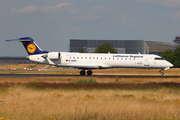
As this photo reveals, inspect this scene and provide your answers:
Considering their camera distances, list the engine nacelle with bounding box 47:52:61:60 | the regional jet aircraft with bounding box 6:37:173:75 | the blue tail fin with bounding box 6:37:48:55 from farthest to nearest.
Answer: the blue tail fin with bounding box 6:37:48:55 < the engine nacelle with bounding box 47:52:61:60 < the regional jet aircraft with bounding box 6:37:173:75

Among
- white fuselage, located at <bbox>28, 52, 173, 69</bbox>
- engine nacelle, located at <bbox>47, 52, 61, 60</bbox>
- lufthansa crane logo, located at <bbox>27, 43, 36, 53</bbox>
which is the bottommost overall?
white fuselage, located at <bbox>28, 52, 173, 69</bbox>

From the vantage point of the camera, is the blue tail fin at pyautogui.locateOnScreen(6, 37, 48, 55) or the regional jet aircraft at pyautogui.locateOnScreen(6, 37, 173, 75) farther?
the blue tail fin at pyautogui.locateOnScreen(6, 37, 48, 55)

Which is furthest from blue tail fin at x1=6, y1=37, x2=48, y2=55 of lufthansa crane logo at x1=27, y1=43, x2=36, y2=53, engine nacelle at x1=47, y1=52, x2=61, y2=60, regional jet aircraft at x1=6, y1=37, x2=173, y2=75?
engine nacelle at x1=47, y1=52, x2=61, y2=60

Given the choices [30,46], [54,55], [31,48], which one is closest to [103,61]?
[54,55]

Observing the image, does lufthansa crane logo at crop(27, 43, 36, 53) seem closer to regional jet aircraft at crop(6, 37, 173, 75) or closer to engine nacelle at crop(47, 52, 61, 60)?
regional jet aircraft at crop(6, 37, 173, 75)

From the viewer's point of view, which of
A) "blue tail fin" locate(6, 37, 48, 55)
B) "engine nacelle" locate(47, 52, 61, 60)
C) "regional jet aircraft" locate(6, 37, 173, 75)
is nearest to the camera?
"regional jet aircraft" locate(6, 37, 173, 75)

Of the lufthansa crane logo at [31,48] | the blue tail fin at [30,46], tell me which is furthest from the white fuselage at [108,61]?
the lufthansa crane logo at [31,48]

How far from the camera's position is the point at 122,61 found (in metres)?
39.7

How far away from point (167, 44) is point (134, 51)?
1007 inches

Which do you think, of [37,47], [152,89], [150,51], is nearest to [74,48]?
[150,51]

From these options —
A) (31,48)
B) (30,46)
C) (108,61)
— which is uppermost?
(30,46)

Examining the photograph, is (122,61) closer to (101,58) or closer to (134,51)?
(101,58)

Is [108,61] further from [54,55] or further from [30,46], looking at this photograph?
[30,46]

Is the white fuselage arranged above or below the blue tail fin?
below
